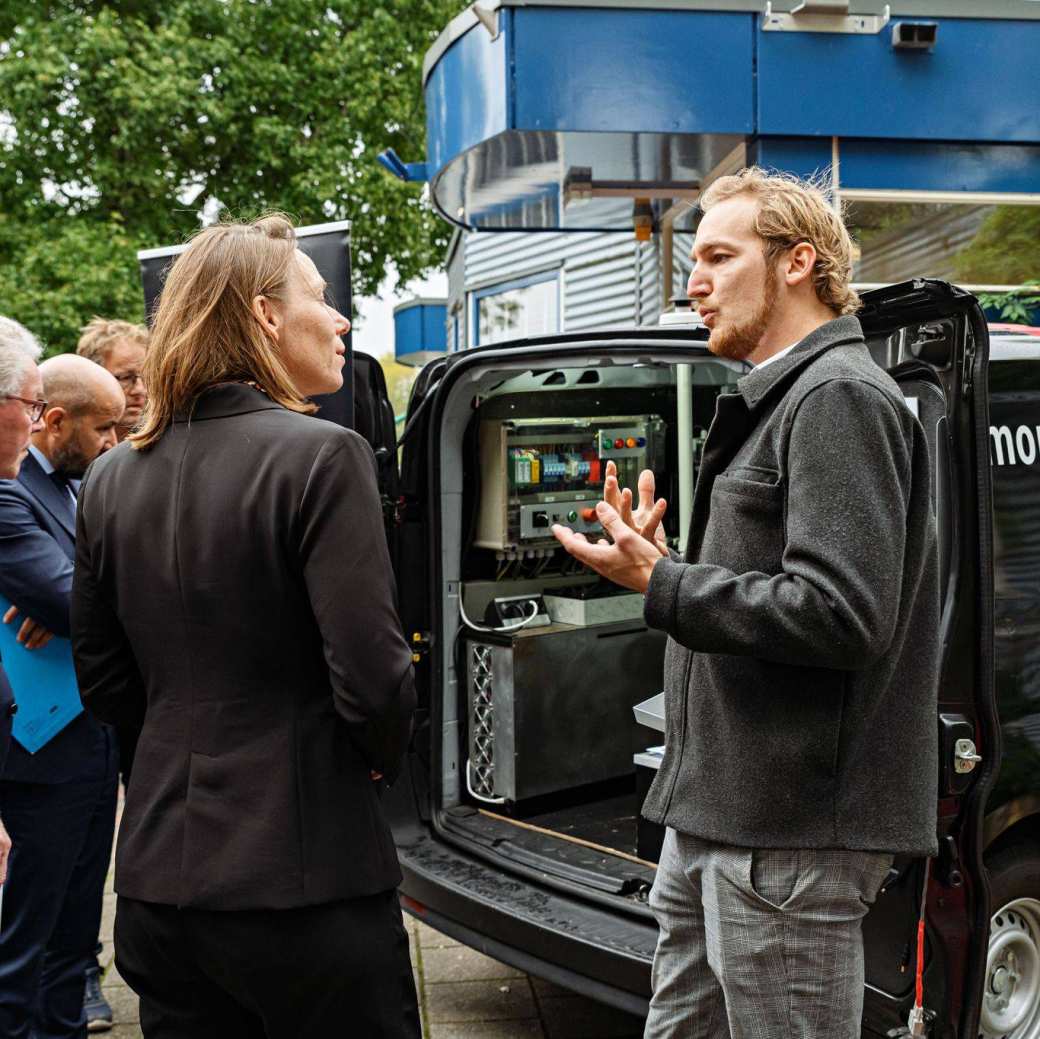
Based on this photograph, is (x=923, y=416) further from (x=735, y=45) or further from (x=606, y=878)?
(x=735, y=45)

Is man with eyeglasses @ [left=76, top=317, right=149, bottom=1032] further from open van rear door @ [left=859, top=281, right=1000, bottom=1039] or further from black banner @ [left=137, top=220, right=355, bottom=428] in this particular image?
open van rear door @ [left=859, top=281, right=1000, bottom=1039]

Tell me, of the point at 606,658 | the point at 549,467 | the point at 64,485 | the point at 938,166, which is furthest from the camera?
the point at 938,166

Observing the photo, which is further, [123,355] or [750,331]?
[123,355]

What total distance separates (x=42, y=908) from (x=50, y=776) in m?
0.35

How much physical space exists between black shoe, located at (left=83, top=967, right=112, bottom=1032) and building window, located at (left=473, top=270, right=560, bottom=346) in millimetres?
11572

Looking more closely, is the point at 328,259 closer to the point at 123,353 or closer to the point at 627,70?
the point at 123,353

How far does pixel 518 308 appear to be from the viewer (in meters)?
16.2

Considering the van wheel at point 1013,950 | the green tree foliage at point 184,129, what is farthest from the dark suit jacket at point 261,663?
the green tree foliage at point 184,129

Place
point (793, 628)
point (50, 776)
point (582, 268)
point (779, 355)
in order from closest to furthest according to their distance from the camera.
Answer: point (793, 628), point (779, 355), point (50, 776), point (582, 268)

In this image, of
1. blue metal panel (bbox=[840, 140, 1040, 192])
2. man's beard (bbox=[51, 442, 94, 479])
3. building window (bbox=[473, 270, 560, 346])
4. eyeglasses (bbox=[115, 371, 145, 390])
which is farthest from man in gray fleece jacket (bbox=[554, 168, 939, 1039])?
building window (bbox=[473, 270, 560, 346])

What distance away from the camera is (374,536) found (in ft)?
6.26

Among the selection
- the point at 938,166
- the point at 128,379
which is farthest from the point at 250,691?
the point at 938,166

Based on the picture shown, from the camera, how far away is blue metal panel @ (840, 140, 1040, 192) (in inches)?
296

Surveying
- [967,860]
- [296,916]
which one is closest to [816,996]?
[967,860]
